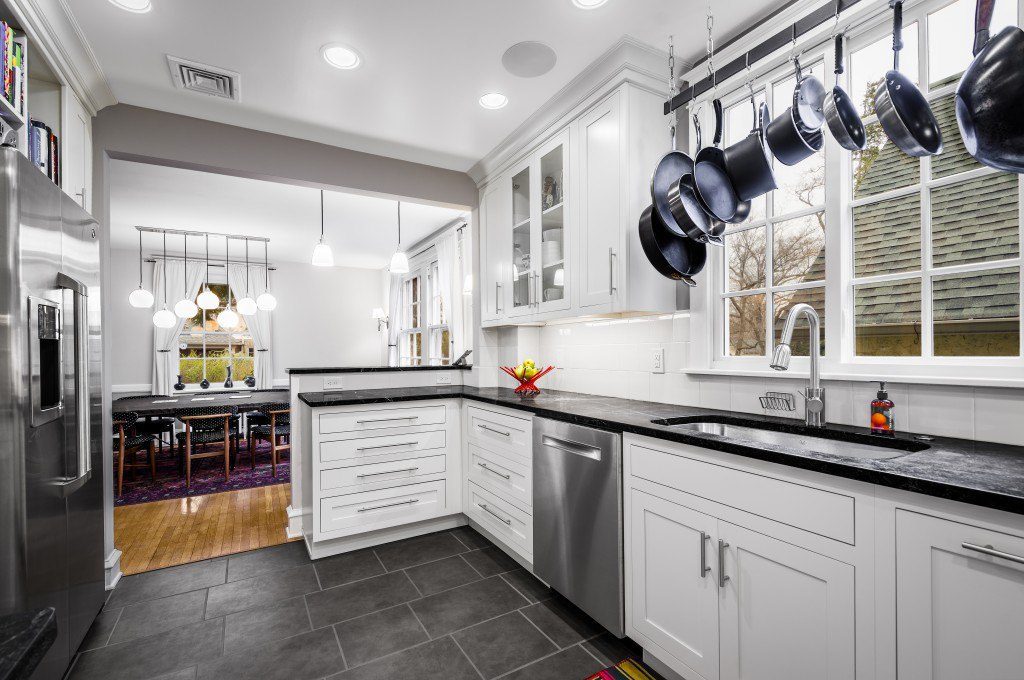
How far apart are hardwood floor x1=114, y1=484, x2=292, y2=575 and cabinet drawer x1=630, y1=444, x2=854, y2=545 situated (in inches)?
99.9

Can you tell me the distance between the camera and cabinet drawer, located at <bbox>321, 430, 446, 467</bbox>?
274 centimetres

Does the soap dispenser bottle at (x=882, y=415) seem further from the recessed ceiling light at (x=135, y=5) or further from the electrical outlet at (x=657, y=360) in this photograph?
the recessed ceiling light at (x=135, y=5)

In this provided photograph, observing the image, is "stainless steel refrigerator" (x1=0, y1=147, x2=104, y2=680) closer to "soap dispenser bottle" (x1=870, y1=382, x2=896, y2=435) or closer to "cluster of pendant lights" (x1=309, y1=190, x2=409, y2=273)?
"cluster of pendant lights" (x1=309, y1=190, x2=409, y2=273)

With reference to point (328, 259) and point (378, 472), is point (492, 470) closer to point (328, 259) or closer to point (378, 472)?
point (378, 472)

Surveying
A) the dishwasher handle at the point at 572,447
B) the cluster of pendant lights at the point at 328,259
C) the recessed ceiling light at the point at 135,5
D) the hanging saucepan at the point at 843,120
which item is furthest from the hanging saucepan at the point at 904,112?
the cluster of pendant lights at the point at 328,259

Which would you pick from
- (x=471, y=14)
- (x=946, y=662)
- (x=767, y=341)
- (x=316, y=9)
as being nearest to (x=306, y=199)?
(x=316, y=9)

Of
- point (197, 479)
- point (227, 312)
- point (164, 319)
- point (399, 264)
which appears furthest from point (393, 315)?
point (399, 264)

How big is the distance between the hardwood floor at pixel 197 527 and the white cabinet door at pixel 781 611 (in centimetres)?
271

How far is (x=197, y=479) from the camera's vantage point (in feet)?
15.1

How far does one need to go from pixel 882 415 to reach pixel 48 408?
269 centimetres

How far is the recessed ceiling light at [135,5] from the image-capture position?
1852 millimetres

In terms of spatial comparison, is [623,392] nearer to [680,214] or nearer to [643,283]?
[643,283]

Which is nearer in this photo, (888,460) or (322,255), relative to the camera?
(888,460)

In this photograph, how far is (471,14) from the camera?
1.94 meters
